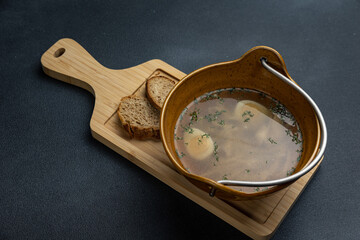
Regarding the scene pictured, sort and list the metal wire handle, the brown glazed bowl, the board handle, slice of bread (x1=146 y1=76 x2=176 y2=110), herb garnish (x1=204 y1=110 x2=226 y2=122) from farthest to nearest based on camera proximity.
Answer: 1. the board handle
2. slice of bread (x1=146 y1=76 x2=176 y2=110)
3. herb garnish (x1=204 y1=110 x2=226 y2=122)
4. the brown glazed bowl
5. the metal wire handle

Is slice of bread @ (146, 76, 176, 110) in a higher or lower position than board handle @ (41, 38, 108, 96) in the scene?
higher

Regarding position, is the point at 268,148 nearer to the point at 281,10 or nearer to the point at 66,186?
the point at 66,186

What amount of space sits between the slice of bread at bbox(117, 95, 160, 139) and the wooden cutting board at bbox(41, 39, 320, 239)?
43 mm

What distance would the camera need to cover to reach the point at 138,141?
1920 mm

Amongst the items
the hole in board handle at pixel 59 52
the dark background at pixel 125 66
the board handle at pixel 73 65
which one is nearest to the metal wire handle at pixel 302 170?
the dark background at pixel 125 66

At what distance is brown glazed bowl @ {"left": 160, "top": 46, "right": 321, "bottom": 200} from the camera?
5.49 ft

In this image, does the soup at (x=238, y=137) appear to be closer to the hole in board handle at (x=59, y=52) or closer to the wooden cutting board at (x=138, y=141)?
the wooden cutting board at (x=138, y=141)

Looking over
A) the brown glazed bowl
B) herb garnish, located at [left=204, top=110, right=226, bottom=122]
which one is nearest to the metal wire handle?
the brown glazed bowl

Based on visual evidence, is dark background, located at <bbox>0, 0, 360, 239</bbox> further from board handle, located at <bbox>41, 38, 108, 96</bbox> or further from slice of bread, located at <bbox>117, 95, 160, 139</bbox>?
slice of bread, located at <bbox>117, 95, 160, 139</bbox>

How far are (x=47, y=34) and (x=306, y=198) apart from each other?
1.55 metres

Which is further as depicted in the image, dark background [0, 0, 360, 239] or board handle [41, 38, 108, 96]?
board handle [41, 38, 108, 96]

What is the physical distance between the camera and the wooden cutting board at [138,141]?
1.74 m

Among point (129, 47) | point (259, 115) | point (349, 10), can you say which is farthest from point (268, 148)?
point (349, 10)

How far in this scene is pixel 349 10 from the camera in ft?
8.20
